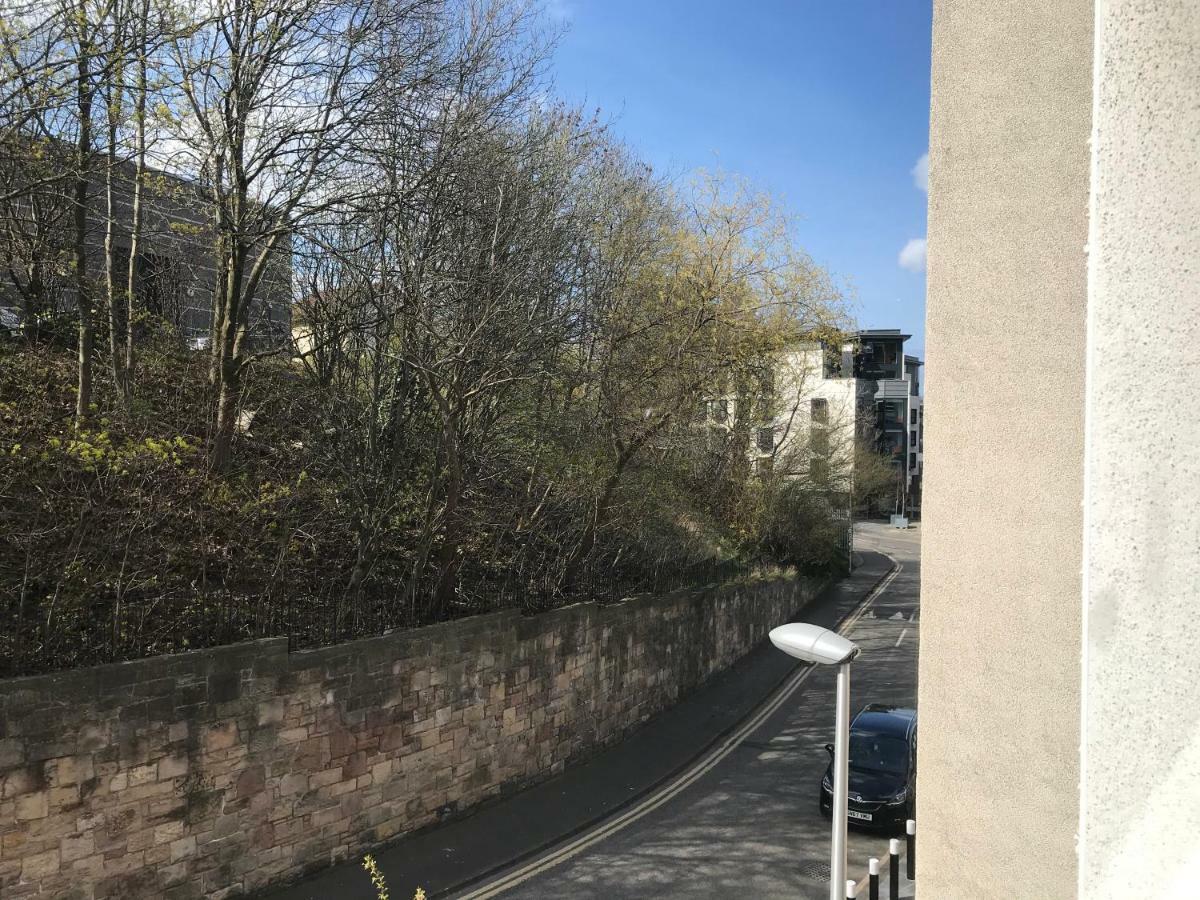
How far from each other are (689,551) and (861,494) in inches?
972

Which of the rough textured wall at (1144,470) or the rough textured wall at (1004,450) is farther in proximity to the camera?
the rough textured wall at (1004,450)

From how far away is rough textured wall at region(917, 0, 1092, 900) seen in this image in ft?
10.5

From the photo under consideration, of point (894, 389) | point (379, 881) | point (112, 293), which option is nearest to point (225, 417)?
point (112, 293)

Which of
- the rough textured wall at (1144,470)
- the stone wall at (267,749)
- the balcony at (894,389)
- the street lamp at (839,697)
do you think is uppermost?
the balcony at (894,389)

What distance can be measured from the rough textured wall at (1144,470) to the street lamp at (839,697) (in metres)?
3.05

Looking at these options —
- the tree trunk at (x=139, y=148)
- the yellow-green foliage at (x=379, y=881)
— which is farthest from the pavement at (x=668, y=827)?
the tree trunk at (x=139, y=148)

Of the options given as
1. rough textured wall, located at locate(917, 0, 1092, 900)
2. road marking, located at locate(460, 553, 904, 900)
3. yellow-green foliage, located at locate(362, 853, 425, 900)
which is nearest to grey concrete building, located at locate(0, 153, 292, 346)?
yellow-green foliage, located at locate(362, 853, 425, 900)

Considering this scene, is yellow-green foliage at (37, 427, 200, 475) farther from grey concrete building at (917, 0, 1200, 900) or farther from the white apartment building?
grey concrete building at (917, 0, 1200, 900)

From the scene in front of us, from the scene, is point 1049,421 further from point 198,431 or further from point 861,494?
point 861,494

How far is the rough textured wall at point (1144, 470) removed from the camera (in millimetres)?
2412

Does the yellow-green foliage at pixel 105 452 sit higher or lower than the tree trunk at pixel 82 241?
lower

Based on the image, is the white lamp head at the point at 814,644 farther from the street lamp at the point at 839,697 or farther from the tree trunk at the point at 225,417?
the tree trunk at the point at 225,417

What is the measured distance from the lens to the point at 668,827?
11953mm

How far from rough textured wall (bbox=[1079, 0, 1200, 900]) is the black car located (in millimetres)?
9530
